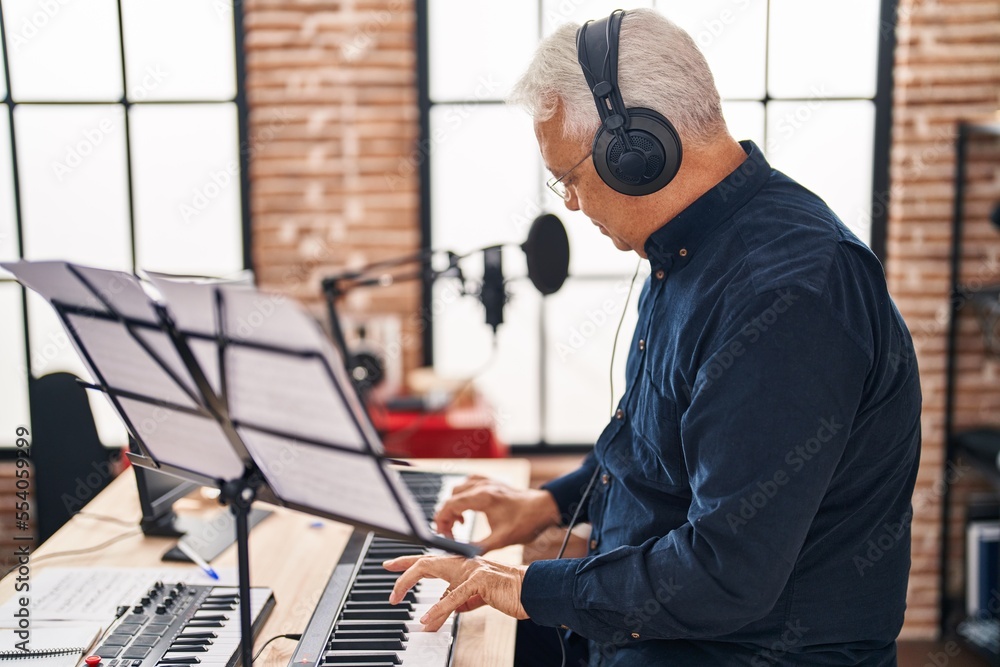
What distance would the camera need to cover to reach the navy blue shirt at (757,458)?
1.17m

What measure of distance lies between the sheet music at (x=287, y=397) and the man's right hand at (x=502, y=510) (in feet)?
2.41

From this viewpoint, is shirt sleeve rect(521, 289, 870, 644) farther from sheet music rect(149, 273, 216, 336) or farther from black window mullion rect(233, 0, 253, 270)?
black window mullion rect(233, 0, 253, 270)

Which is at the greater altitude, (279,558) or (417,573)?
(417,573)

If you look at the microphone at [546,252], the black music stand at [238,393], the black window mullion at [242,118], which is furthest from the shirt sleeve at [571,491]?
the black window mullion at [242,118]

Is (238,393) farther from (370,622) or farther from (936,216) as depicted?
(936,216)

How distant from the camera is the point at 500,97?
132 inches

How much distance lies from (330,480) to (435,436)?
5.82 feet

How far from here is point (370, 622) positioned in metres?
1.45

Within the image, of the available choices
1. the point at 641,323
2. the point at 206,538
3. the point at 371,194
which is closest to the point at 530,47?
the point at 371,194

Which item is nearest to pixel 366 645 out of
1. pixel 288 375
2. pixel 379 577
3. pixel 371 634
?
pixel 371 634

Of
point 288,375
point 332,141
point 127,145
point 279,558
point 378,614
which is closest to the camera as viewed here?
point 288,375

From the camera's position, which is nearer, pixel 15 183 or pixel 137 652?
pixel 137 652

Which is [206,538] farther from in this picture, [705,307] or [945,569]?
[945,569]

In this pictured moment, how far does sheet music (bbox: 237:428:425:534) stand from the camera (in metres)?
1.04
